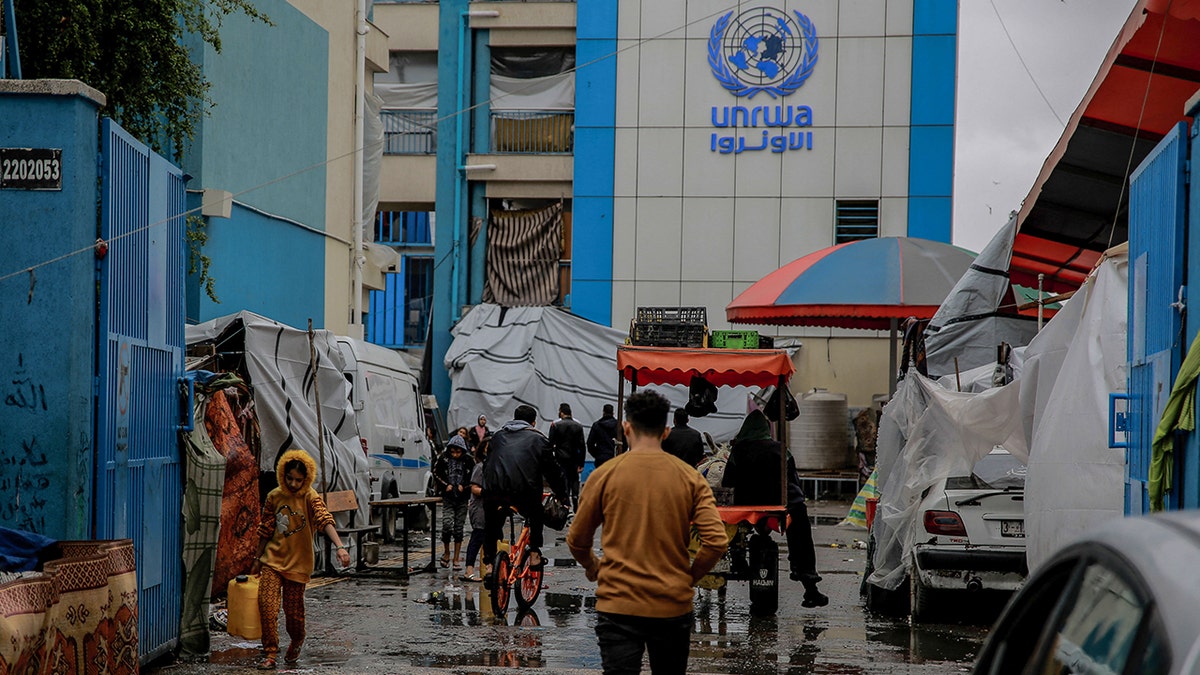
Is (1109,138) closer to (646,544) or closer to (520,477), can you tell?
(520,477)

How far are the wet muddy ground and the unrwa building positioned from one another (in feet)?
53.0

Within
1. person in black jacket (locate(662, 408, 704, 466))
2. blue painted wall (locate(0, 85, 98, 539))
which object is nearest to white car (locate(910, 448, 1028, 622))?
person in black jacket (locate(662, 408, 704, 466))

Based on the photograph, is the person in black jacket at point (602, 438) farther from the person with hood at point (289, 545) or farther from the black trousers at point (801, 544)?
the person with hood at point (289, 545)

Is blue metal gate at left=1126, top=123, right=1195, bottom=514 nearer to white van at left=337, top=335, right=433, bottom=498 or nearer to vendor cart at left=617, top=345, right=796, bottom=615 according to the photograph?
vendor cart at left=617, top=345, right=796, bottom=615

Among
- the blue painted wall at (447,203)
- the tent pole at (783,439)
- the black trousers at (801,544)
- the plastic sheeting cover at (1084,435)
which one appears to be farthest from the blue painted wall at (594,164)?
the plastic sheeting cover at (1084,435)

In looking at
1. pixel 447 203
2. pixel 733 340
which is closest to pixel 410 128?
pixel 447 203

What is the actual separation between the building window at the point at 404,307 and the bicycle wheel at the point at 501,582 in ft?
95.4

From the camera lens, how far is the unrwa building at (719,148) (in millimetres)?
30547

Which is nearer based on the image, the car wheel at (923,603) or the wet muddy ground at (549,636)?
the wet muddy ground at (549,636)

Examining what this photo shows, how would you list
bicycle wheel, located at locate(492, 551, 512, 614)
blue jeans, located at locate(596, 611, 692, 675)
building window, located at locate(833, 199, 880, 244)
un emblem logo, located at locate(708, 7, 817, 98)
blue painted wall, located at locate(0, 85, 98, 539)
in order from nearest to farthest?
blue jeans, located at locate(596, 611, 692, 675) < blue painted wall, located at locate(0, 85, 98, 539) < bicycle wheel, located at locate(492, 551, 512, 614) < building window, located at locate(833, 199, 880, 244) < un emblem logo, located at locate(708, 7, 817, 98)

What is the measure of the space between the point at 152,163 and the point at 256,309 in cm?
1257

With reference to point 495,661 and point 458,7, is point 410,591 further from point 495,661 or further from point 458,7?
point 458,7

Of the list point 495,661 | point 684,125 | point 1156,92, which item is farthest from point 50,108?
point 684,125

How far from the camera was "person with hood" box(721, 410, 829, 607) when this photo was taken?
1326cm
